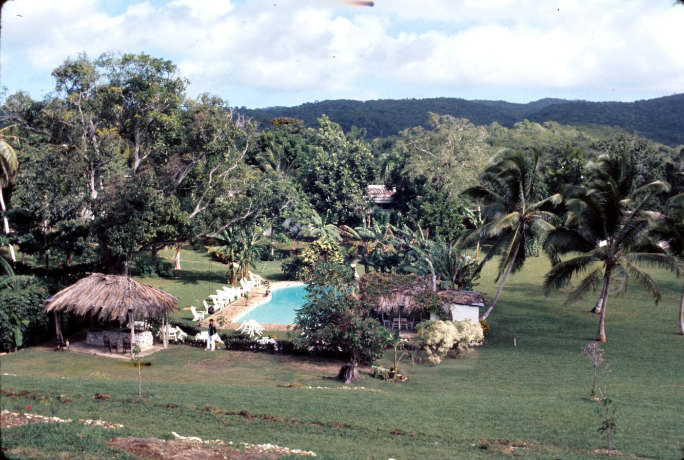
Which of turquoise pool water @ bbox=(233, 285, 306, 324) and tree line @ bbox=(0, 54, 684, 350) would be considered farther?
turquoise pool water @ bbox=(233, 285, 306, 324)

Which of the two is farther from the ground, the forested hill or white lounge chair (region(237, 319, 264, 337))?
the forested hill

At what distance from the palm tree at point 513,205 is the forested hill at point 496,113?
2535 inches

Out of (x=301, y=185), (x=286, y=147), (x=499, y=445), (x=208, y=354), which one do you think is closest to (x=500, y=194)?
(x=208, y=354)

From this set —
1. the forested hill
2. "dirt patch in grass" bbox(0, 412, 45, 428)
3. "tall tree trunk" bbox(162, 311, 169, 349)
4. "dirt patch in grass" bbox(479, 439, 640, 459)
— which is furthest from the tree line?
the forested hill

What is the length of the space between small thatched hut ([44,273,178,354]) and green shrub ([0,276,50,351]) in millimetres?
373

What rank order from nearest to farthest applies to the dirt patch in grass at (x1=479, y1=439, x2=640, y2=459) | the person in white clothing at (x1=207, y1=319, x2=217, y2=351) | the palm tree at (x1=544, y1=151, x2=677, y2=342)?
1. the dirt patch in grass at (x1=479, y1=439, x2=640, y2=459)
2. the palm tree at (x1=544, y1=151, x2=677, y2=342)
3. the person in white clothing at (x1=207, y1=319, x2=217, y2=351)

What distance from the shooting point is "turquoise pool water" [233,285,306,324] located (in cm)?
2253

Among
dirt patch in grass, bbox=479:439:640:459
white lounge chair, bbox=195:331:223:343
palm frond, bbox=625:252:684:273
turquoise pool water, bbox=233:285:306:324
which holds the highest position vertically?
palm frond, bbox=625:252:684:273

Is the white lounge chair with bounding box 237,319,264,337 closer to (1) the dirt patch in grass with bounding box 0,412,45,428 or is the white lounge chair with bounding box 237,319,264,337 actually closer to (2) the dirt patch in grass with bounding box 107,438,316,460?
(1) the dirt patch in grass with bounding box 0,412,45,428

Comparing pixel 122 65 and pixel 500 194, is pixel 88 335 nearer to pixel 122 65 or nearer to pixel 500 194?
pixel 122 65

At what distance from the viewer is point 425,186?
1399 inches

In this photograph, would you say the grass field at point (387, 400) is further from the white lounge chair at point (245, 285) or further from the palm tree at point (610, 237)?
the white lounge chair at point (245, 285)

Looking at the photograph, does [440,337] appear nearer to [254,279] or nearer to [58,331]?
[58,331]

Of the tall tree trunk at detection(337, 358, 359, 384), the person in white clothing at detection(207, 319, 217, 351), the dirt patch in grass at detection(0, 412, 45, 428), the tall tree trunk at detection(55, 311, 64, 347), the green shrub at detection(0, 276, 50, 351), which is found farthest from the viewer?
the person in white clothing at detection(207, 319, 217, 351)
